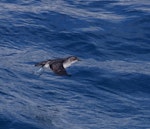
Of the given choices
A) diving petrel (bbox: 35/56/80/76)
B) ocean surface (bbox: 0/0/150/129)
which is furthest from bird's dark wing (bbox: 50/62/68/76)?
ocean surface (bbox: 0/0/150/129)

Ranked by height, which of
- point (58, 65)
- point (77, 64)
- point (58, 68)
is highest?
point (77, 64)

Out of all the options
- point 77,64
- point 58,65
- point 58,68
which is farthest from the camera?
point 77,64

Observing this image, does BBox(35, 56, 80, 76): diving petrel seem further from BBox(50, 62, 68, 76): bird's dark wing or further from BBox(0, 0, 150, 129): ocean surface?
BBox(0, 0, 150, 129): ocean surface

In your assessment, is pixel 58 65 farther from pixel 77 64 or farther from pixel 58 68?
pixel 77 64

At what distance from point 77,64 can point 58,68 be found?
138 inches

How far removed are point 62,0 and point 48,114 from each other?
10.6 m

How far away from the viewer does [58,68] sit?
556 inches

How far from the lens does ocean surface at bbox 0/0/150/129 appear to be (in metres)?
13.9

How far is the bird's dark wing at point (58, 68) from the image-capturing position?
13.8 m

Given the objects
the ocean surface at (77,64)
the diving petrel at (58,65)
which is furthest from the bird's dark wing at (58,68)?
the ocean surface at (77,64)

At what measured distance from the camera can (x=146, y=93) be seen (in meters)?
15.9

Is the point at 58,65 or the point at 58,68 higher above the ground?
the point at 58,65

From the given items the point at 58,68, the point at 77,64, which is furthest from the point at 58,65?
the point at 77,64

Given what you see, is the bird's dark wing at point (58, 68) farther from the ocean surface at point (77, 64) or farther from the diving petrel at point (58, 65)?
the ocean surface at point (77, 64)
